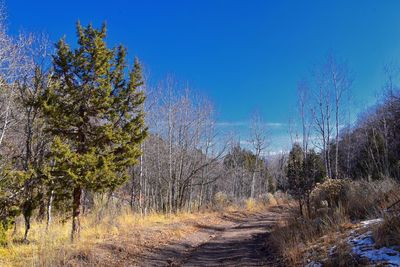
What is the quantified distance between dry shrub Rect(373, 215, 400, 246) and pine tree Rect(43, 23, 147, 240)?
7.54 meters

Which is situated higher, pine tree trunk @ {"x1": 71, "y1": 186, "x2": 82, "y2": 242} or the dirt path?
pine tree trunk @ {"x1": 71, "y1": 186, "x2": 82, "y2": 242}

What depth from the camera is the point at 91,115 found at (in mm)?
10703

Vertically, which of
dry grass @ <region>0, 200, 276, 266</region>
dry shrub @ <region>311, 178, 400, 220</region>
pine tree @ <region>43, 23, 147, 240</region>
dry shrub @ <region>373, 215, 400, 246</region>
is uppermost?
pine tree @ <region>43, 23, 147, 240</region>

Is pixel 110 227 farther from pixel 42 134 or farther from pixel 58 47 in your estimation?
pixel 58 47

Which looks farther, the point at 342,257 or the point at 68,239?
the point at 68,239

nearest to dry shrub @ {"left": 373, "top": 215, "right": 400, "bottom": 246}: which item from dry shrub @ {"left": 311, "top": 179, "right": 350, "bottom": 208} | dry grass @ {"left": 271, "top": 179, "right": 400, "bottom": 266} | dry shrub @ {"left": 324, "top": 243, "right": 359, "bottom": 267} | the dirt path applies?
dry grass @ {"left": 271, "top": 179, "right": 400, "bottom": 266}

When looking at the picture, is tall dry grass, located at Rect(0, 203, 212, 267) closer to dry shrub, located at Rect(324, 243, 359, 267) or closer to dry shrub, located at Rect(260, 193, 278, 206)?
dry shrub, located at Rect(324, 243, 359, 267)

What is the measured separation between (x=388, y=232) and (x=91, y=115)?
9.10 metres

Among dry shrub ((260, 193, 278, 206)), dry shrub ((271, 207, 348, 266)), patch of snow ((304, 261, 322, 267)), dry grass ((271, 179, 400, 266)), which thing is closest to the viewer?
dry grass ((271, 179, 400, 266))

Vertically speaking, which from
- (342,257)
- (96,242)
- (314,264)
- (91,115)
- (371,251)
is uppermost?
(91,115)

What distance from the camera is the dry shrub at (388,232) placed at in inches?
196

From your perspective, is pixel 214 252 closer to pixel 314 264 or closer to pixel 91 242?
pixel 91 242

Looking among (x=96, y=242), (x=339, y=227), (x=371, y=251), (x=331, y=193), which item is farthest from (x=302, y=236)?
(x=96, y=242)

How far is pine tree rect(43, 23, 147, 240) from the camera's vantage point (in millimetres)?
9734
